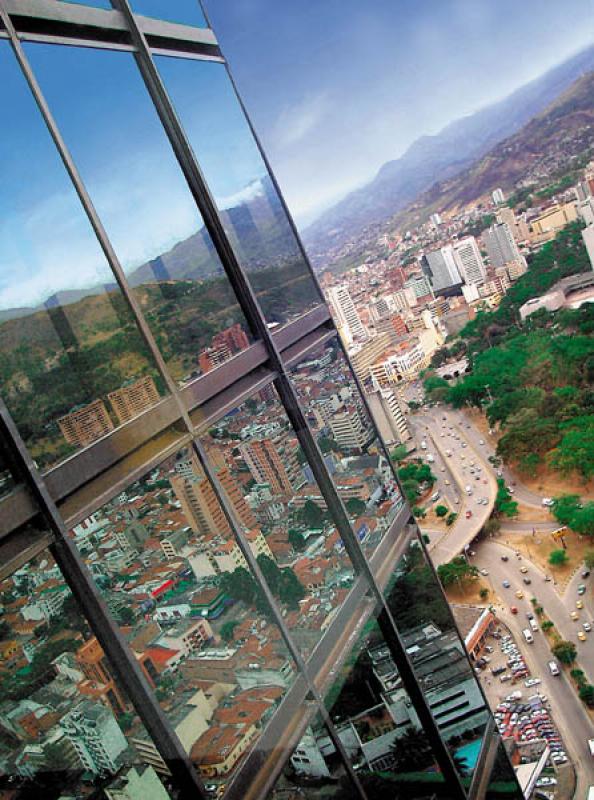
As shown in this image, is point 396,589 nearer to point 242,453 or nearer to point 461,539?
point 242,453

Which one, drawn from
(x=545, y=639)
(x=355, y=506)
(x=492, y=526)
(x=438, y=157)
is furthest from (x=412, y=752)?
(x=438, y=157)

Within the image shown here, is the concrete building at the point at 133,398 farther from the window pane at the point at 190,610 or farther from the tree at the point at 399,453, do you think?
the tree at the point at 399,453

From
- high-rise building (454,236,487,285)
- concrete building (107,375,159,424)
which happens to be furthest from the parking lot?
high-rise building (454,236,487,285)

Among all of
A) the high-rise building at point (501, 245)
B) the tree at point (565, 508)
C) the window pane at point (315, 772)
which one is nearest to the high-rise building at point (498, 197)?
the high-rise building at point (501, 245)

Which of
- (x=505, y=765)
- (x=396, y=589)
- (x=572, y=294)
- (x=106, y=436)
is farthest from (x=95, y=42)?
(x=572, y=294)

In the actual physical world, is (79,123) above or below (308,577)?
above

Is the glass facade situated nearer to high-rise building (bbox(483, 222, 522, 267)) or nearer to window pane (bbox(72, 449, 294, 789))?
window pane (bbox(72, 449, 294, 789))
